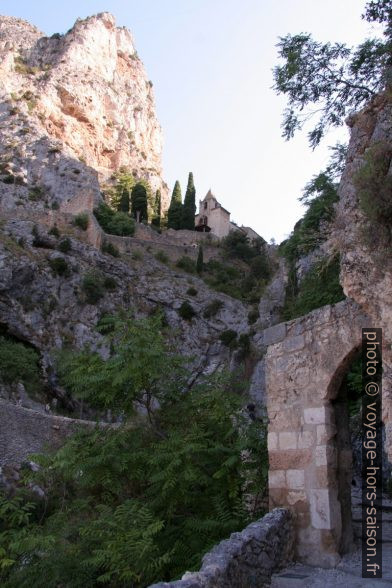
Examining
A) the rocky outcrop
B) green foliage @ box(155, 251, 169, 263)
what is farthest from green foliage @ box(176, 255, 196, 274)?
the rocky outcrop

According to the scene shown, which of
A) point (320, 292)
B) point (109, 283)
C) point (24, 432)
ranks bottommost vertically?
point (24, 432)

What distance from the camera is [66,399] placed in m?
28.5

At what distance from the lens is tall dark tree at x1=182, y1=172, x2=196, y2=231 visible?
194 feet

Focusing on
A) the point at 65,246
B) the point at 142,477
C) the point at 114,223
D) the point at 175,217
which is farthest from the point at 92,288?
the point at 142,477

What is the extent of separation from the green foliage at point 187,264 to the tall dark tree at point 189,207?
38.5 feet

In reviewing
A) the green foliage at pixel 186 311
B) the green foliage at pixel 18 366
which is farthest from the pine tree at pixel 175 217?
the green foliage at pixel 18 366

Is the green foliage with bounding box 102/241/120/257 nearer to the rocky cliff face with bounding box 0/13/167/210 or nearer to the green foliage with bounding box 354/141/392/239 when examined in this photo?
the rocky cliff face with bounding box 0/13/167/210

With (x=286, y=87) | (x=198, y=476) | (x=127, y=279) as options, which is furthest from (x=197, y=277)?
(x=198, y=476)

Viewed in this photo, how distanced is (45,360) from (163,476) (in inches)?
939

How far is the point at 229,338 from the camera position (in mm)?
36656

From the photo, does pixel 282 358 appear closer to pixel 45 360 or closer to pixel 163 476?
pixel 163 476

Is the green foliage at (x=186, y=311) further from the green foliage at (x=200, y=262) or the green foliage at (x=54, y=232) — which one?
the green foliage at (x=54, y=232)

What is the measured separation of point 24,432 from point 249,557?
47.0 feet

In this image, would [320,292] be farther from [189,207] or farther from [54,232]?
[189,207]
